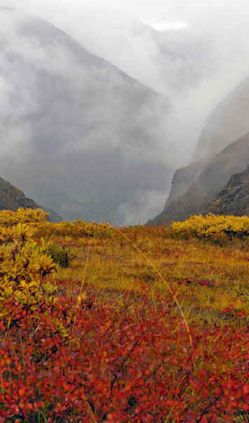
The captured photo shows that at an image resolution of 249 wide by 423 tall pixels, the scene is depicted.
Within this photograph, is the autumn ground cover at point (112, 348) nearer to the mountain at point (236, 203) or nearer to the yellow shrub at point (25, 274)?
the yellow shrub at point (25, 274)

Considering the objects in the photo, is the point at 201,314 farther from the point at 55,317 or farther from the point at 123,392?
the point at 123,392

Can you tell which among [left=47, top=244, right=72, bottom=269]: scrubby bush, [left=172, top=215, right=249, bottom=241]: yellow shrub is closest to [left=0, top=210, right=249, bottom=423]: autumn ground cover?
[left=47, top=244, right=72, bottom=269]: scrubby bush

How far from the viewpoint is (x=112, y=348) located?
14.3ft

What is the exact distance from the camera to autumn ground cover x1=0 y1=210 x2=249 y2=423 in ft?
11.4

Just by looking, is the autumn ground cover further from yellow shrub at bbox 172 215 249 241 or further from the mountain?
the mountain

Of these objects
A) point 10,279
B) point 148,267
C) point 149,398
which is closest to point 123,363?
point 149,398

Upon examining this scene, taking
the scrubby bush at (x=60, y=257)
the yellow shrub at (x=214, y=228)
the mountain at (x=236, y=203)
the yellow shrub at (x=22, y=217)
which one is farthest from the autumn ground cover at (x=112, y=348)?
the mountain at (x=236, y=203)

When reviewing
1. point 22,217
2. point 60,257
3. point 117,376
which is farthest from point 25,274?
point 22,217

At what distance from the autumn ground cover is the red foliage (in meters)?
0.01

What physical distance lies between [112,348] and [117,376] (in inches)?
26.8

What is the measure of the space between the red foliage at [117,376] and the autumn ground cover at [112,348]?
1 centimetres

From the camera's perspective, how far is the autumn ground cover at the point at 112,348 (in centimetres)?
347

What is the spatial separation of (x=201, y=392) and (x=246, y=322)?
4.79 m

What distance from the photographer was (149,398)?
3.47 m
